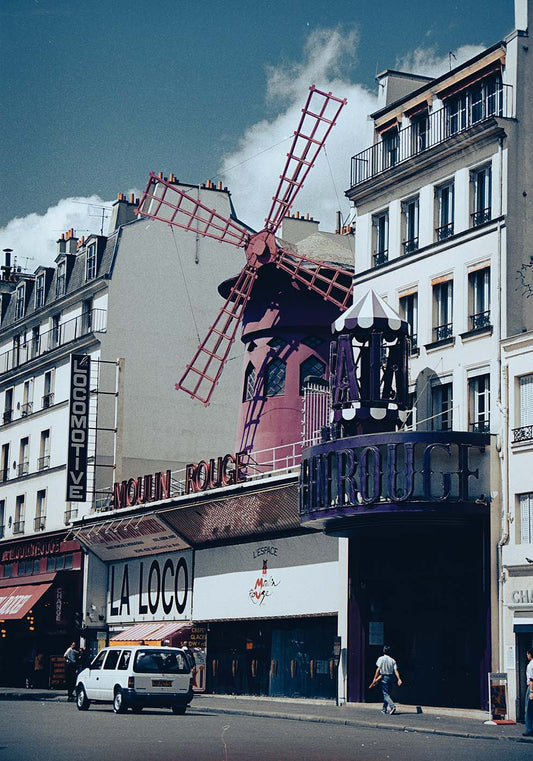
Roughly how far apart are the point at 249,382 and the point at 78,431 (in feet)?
30.8

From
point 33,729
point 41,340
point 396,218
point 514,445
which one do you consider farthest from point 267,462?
point 41,340

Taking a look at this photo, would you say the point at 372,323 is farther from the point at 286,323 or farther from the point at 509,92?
the point at 286,323

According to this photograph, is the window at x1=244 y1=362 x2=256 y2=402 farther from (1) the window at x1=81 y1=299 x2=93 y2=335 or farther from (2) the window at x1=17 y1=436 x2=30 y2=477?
(2) the window at x1=17 y1=436 x2=30 y2=477

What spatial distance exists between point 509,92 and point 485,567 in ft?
34.9

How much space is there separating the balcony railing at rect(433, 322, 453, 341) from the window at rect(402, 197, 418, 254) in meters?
2.48

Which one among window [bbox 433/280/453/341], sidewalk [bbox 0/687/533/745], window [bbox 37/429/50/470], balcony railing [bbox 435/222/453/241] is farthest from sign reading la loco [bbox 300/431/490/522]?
window [bbox 37/429/50/470]

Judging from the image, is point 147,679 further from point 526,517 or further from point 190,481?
point 190,481

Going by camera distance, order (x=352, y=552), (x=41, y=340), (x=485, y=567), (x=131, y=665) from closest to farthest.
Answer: (x=131, y=665), (x=485, y=567), (x=352, y=552), (x=41, y=340)

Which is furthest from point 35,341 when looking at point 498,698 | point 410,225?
point 498,698

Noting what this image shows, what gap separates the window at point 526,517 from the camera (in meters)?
27.9

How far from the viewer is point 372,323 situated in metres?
30.7

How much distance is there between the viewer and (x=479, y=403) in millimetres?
30234

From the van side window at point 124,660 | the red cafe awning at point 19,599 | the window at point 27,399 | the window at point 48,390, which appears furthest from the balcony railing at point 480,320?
the window at point 27,399

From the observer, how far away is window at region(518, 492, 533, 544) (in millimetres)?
27891
